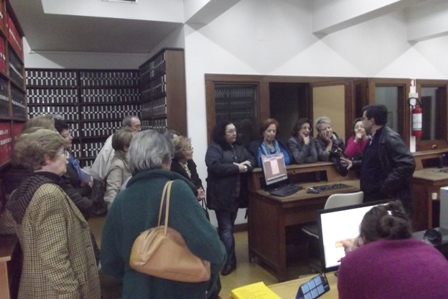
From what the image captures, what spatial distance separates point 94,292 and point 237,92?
11.3 ft

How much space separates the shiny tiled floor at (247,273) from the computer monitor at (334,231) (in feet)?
5.06

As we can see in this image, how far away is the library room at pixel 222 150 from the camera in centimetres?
147

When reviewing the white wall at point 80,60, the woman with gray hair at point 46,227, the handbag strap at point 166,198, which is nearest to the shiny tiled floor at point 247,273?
the woman with gray hair at point 46,227

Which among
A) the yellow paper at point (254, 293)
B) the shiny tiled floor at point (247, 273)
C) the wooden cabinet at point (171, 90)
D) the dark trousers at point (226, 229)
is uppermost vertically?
the wooden cabinet at point (171, 90)

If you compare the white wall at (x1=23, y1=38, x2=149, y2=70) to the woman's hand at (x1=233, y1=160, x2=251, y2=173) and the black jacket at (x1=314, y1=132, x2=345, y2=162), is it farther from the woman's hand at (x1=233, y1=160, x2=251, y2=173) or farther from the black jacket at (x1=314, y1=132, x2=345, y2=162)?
the woman's hand at (x1=233, y1=160, x2=251, y2=173)

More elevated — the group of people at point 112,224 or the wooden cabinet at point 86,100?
the wooden cabinet at point 86,100

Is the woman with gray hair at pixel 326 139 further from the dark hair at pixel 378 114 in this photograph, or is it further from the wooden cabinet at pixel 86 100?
the wooden cabinet at pixel 86 100

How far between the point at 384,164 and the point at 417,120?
3.40 metres

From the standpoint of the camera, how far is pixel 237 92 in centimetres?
498

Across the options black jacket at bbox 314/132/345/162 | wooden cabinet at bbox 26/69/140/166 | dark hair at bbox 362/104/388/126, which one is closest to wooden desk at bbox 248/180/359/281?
black jacket at bbox 314/132/345/162

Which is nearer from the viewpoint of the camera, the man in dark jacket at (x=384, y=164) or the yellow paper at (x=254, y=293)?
the yellow paper at (x=254, y=293)

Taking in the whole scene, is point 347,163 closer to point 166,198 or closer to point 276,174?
point 276,174

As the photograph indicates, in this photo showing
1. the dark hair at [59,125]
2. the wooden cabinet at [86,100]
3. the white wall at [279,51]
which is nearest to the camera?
the dark hair at [59,125]

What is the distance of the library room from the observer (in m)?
1.47
